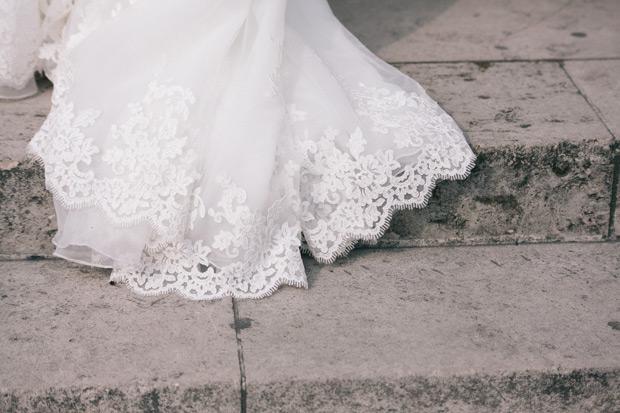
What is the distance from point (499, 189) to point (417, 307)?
0.52 meters

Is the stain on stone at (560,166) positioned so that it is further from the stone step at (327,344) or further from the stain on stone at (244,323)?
the stain on stone at (244,323)

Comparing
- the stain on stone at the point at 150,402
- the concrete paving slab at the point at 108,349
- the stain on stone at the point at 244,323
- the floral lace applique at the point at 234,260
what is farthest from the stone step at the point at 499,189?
the stain on stone at the point at 150,402

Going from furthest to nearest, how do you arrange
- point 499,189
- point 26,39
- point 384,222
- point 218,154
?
1. point 26,39
2. point 499,189
3. point 384,222
4. point 218,154

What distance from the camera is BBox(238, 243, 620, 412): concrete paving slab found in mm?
1703

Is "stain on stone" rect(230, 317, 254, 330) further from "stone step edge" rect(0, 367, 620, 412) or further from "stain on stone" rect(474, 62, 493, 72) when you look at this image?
"stain on stone" rect(474, 62, 493, 72)

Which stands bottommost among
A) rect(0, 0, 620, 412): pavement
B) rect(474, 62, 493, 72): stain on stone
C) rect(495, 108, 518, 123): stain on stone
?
rect(0, 0, 620, 412): pavement

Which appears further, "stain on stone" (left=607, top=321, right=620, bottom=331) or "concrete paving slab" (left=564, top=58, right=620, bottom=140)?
"concrete paving slab" (left=564, top=58, right=620, bottom=140)

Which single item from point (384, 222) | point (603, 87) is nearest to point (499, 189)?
point (384, 222)

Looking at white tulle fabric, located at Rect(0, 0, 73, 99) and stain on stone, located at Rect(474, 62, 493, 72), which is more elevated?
white tulle fabric, located at Rect(0, 0, 73, 99)

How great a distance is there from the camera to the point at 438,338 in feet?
5.92

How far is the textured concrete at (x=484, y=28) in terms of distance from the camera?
2830mm

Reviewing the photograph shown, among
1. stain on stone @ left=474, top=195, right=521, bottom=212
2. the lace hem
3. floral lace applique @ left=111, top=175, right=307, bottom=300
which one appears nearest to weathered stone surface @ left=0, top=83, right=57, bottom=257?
floral lace applique @ left=111, top=175, right=307, bottom=300

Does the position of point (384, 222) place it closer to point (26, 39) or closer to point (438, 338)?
point (438, 338)

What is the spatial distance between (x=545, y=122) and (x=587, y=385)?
90 centimetres
